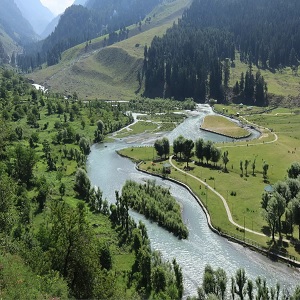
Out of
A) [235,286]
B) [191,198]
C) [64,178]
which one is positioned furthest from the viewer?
[64,178]

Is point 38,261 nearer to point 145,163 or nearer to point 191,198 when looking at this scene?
point 191,198

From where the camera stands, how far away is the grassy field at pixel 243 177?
95.9 meters

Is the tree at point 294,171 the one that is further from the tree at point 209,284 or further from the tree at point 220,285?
the tree at point 209,284

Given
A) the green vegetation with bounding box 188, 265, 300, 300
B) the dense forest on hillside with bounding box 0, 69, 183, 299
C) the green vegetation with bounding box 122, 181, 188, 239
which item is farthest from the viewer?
the green vegetation with bounding box 122, 181, 188, 239

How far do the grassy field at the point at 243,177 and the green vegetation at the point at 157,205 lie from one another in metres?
9.96

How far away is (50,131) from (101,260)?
137059 mm

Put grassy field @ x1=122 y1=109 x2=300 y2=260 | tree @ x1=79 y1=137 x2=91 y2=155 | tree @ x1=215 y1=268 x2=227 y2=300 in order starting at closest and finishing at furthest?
tree @ x1=215 y1=268 x2=227 y2=300 → grassy field @ x1=122 y1=109 x2=300 y2=260 → tree @ x1=79 y1=137 x2=91 y2=155

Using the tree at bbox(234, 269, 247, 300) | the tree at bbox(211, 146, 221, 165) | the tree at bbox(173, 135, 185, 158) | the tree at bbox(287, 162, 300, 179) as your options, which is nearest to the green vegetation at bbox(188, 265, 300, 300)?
the tree at bbox(234, 269, 247, 300)

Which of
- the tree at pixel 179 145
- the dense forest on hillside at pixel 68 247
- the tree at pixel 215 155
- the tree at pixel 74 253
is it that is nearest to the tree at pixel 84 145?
the dense forest on hillside at pixel 68 247

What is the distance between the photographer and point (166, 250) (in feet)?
276

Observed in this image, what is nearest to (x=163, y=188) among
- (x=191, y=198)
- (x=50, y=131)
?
(x=191, y=198)

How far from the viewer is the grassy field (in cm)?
9588

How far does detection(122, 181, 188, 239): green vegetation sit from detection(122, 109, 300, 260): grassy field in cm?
996

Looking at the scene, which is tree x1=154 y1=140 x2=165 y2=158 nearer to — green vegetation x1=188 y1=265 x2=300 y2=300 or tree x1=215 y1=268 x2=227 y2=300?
green vegetation x1=188 y1=265 x2=300 y2=300
